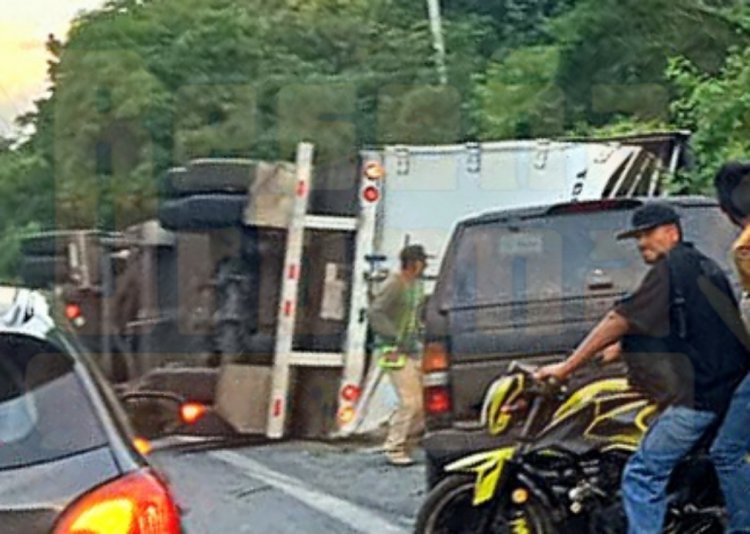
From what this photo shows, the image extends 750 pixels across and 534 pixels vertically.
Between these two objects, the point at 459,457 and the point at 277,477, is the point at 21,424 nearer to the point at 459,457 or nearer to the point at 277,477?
the point at 459,457

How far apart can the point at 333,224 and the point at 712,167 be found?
3.11 metres

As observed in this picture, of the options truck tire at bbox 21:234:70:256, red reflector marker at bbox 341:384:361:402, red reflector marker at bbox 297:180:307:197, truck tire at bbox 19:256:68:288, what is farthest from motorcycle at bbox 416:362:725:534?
truck tire at bbox 21:234:70:256

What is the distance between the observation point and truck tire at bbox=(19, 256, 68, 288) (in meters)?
20.7

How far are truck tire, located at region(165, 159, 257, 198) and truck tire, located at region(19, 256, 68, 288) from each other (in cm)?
375

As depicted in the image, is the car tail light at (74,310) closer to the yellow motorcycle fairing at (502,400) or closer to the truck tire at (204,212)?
the truck tire at (204,212)

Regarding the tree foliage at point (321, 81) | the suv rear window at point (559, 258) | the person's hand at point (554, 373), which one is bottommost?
the person's hand at point (554, 373)

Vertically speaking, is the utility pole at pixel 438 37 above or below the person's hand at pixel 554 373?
above

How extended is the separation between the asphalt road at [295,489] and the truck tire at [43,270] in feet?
21.0

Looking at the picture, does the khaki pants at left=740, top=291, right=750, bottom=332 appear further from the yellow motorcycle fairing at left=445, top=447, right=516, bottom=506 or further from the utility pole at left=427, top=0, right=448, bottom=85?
the utility pole at left=427, top=0, right=448, bottom=85

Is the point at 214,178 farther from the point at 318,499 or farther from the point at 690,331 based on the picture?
the point at 690,331

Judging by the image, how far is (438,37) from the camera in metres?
33.1

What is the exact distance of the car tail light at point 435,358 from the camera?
33.4ft

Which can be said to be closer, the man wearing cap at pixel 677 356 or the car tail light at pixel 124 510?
the car tail light at pixel 124 510

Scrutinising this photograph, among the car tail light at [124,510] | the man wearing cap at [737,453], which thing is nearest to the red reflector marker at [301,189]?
the man wearing cap at [737,453]
